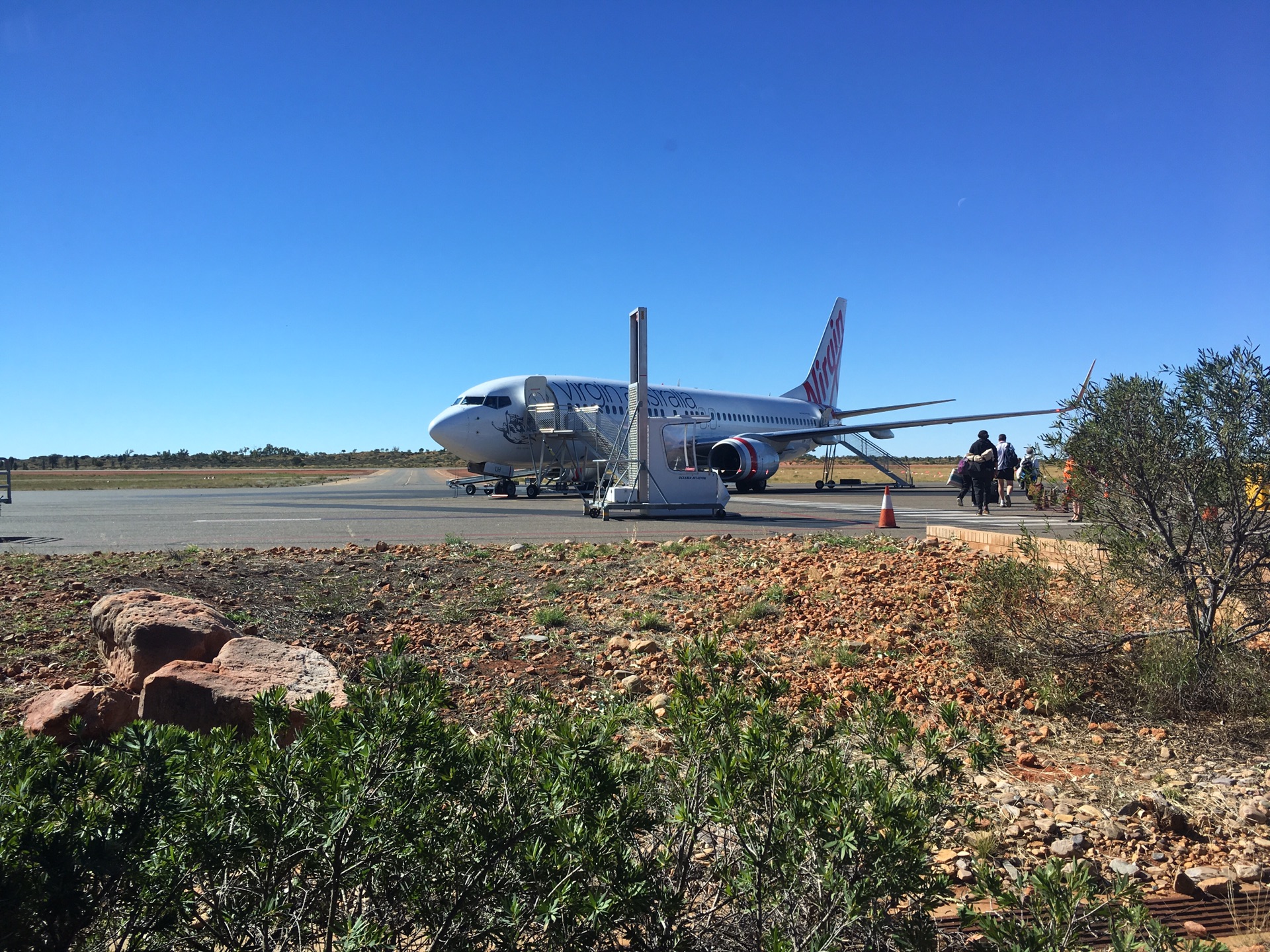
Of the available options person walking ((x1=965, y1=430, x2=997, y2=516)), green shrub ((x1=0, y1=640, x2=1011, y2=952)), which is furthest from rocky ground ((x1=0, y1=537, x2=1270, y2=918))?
person walking ((x1=965, y1=430, x2=997, y2=516))

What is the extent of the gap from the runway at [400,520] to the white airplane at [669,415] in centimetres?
120

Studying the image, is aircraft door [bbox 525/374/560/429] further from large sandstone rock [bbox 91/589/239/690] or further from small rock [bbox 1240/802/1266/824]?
small rock [bbox 1240/802/1266/824]

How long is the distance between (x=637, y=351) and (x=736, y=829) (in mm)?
13578

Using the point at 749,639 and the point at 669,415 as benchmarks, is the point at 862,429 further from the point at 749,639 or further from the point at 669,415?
the point at 749,639

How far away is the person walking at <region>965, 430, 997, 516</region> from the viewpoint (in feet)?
51.9

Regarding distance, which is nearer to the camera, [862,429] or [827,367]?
[862,429]

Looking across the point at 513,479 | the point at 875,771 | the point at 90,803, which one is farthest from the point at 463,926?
the point at 513,479

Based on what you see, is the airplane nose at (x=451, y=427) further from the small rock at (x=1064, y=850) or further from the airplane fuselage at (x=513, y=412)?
the small rock at (x=1064, y=850)

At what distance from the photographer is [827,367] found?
4031 cm

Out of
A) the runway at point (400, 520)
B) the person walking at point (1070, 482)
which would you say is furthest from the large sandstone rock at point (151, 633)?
the runway at point (400, 520)

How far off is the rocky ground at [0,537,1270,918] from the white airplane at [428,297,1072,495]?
13.1m

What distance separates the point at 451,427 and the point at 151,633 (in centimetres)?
1774

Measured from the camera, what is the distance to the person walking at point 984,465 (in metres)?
15.8

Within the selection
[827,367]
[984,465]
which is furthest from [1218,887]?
[827,367]
